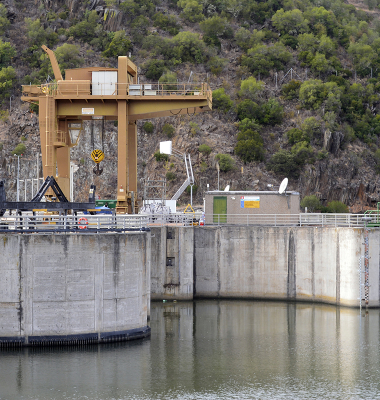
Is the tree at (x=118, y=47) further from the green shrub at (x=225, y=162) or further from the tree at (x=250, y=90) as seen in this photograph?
the green shrub at (x=225, y=162)

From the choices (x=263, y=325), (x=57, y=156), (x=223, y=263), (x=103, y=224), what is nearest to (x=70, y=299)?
(x=103, y=224)

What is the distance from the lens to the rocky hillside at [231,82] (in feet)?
242

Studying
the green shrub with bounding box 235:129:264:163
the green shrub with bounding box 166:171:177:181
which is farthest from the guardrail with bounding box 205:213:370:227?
the green shrub with bounding box 235:129:264:163

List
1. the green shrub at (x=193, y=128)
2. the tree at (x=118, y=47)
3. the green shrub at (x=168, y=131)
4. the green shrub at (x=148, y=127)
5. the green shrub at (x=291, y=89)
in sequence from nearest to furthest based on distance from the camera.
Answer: the green shrub at (x=193, y=128) < the green shrub at (x=168, y=131) < the green shrub at (x=148, y=127) < the green shrub at (x=291, y=89) < the tree at (x=118, y=47)

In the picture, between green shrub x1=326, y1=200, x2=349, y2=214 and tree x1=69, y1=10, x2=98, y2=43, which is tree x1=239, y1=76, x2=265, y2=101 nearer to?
green shrub x1=326, y1=200, x2=349, y2=214

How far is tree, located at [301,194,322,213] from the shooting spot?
225 ft

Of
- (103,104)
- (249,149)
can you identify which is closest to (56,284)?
(103,104)

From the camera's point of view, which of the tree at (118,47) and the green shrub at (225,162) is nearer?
the green shrub at (225,162)

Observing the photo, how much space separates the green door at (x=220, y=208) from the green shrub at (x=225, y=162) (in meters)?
27.8

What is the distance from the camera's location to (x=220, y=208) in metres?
43.8

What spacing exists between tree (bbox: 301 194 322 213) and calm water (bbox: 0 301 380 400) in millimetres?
33078

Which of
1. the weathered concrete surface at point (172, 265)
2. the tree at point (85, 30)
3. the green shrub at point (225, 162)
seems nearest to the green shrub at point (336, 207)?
the green shrub at point (225, 162)

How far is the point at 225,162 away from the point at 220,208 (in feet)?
92.4

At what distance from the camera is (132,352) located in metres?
28.6
